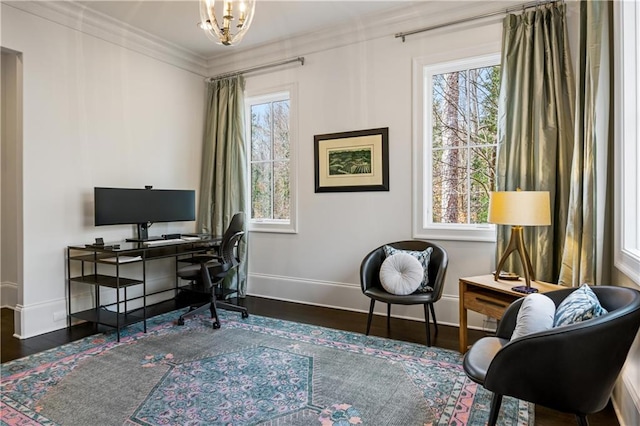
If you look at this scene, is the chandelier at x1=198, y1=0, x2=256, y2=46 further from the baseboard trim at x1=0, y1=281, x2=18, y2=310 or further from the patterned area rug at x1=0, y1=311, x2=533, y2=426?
the baseboard trim at x1=0, y1=281, x2=18, y2=310

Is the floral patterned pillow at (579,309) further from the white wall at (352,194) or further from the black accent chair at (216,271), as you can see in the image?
the black accent chair at (216,271)

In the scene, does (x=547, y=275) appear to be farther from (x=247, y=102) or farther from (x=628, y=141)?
(x=247, y=102)

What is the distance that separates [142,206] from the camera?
151 inches

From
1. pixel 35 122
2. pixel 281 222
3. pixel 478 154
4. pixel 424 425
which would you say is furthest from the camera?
pixel 281 222

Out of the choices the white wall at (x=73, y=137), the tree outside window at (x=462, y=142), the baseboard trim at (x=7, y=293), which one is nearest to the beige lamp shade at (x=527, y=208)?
the tree outside window at (x=462, y=142)

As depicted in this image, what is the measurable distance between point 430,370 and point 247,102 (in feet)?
12.1

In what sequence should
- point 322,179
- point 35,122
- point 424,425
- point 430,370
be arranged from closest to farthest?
point 424,425
point 430,370
point 35,122
point 322,179

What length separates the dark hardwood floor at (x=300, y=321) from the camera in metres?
3.00

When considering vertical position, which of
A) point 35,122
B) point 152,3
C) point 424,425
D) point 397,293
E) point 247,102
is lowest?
point 424,425

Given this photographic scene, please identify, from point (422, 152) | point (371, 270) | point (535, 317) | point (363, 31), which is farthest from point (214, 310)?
point (363, 31)

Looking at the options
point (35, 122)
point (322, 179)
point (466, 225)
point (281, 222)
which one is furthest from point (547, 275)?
point (35, 122)

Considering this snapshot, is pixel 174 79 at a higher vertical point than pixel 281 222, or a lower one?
higher

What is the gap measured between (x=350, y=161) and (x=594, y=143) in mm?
2173

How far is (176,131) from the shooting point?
15.0 ft
